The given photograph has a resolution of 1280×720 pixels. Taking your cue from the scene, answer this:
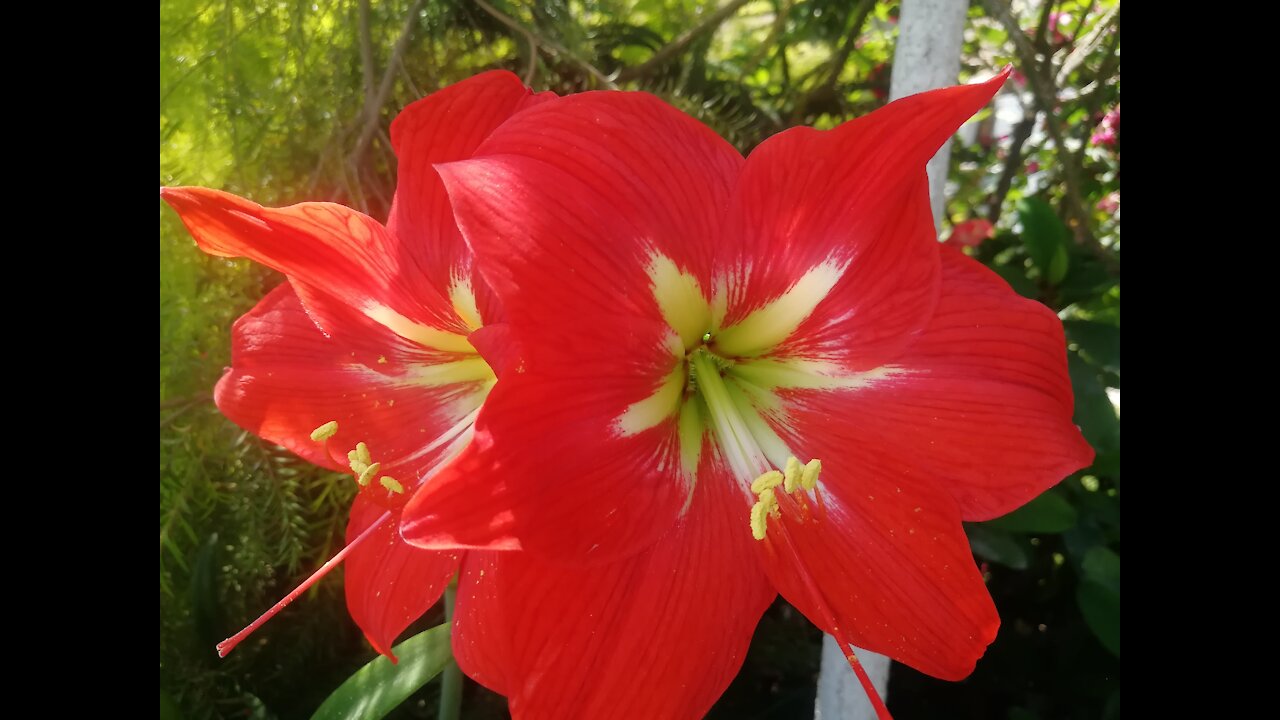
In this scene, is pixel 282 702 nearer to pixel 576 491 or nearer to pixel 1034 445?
pixel 576 491

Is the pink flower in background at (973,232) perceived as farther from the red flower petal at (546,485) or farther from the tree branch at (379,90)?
the red flower petal at (546,485)

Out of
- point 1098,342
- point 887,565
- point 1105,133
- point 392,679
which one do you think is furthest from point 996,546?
point 1105,133

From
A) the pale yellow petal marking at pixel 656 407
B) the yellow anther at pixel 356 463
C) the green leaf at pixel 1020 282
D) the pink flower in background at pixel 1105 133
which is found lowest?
the green leaf at pixel 1020 282

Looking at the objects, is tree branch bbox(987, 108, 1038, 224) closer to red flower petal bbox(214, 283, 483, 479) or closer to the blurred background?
the blurred background

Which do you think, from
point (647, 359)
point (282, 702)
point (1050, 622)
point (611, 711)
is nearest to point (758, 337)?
point (647, 359)

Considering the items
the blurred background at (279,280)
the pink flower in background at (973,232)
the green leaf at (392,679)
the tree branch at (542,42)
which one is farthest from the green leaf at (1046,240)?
the green leaf at (392,679)
